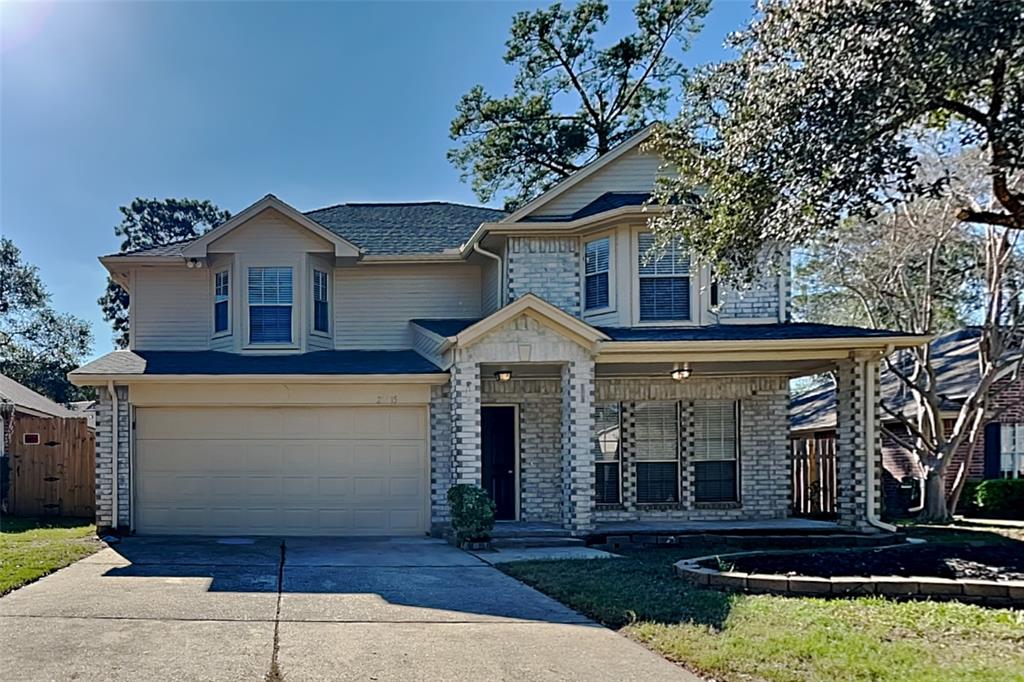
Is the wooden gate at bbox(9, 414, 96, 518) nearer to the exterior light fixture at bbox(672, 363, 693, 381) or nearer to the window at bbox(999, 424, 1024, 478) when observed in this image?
the exterior light fixture at bbox(672, 363, 693, 381)

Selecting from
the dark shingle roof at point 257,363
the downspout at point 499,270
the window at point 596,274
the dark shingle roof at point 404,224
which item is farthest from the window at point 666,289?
the dark shingle roof at point 404,224

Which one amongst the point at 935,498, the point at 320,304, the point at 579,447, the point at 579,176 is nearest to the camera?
the point at 579,447

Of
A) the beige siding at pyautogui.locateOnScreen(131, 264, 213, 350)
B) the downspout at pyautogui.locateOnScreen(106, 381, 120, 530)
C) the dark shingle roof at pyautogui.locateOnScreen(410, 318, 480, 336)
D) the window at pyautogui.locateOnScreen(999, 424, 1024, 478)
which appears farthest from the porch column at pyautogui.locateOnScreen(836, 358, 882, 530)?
the downspout at pyautogui.locateOnScreen(106, 381, 120, 530)

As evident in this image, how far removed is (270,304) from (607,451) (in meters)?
6.28

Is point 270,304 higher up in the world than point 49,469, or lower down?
higher up

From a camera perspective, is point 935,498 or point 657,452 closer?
point 657,452

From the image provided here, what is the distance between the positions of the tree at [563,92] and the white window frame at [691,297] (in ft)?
36.5

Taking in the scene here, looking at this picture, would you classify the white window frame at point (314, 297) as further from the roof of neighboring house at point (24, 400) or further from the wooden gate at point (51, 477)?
the roof of neighboring house at point (24, 400)

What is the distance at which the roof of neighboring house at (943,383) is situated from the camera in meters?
18.2

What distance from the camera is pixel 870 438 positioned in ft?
41.4

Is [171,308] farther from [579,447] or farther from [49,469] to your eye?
[579,447]

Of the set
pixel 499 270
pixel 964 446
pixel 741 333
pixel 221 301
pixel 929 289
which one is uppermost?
pixel 499 270

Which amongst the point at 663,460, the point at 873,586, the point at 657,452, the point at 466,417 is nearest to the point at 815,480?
the point at 663,460

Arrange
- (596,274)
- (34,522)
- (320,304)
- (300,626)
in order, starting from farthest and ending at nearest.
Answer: (34,522), (320,304), (596,274), (300,626)
